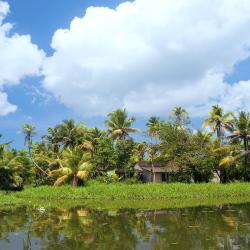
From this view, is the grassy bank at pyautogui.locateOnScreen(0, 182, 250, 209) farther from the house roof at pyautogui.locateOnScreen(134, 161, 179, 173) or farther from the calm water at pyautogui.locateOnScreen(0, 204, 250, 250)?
the calm water at pyautogui.locateOnScreen(0, 204, 250, 250)

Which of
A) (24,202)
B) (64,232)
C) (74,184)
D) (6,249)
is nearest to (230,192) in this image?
(74,184)

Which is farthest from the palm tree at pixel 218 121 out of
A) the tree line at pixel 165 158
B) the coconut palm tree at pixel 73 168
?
the coconut palm tree at pixel 73 168

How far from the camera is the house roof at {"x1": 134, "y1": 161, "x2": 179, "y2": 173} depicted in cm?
4164

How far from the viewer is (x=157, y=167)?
4466 centimetres

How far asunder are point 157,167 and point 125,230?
29.3 meters

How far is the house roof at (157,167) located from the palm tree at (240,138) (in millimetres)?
5613

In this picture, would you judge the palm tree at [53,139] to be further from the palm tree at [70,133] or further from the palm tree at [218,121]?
the palm tree at [218,121]

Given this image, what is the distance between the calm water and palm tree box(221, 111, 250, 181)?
16.8 metres

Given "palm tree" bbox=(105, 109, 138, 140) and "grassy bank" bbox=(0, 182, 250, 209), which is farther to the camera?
"palm tree" bbox=(105, 109, 138, 140)

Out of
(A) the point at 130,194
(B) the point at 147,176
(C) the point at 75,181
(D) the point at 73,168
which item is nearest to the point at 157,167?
(B) the point at 147,176

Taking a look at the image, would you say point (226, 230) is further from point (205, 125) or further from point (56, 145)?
point (56, 145)

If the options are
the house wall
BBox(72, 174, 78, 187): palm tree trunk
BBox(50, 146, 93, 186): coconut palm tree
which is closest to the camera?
BBox(50, 146, 93, 186): coconut palm tree

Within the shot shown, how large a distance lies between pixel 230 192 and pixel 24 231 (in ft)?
72.3

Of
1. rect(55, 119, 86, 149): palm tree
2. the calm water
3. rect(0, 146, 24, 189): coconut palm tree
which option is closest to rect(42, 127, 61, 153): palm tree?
rect(55, 119, 86, 149): palm tree
